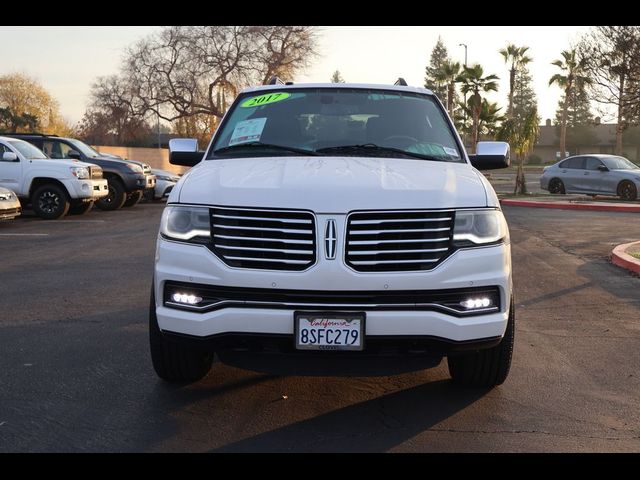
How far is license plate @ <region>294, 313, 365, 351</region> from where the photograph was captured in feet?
12.6

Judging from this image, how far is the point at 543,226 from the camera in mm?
15406

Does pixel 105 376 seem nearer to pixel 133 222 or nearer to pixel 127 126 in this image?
pixel 133 222

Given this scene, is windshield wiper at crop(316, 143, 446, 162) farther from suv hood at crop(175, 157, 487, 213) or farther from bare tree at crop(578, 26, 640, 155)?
bare tree at crop(578, 26, 640, 155)

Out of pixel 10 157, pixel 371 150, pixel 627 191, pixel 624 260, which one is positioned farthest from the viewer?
pixel 627 191

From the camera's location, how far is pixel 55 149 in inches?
749

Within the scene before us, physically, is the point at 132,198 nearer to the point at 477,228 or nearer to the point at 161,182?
the point at 161,182

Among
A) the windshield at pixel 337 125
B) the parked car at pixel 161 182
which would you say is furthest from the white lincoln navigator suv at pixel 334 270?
the parked car at pixel 161 182

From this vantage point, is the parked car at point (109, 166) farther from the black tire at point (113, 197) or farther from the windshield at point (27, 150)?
the windshield at point (27, 150)

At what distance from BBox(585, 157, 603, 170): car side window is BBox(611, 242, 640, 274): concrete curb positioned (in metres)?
13.6

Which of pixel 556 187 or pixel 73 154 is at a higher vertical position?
pixel 73 154

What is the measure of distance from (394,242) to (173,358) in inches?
60.5

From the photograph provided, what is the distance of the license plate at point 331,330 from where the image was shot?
12.6 ft

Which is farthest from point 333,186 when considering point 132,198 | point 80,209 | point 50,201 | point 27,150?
point 132,198
